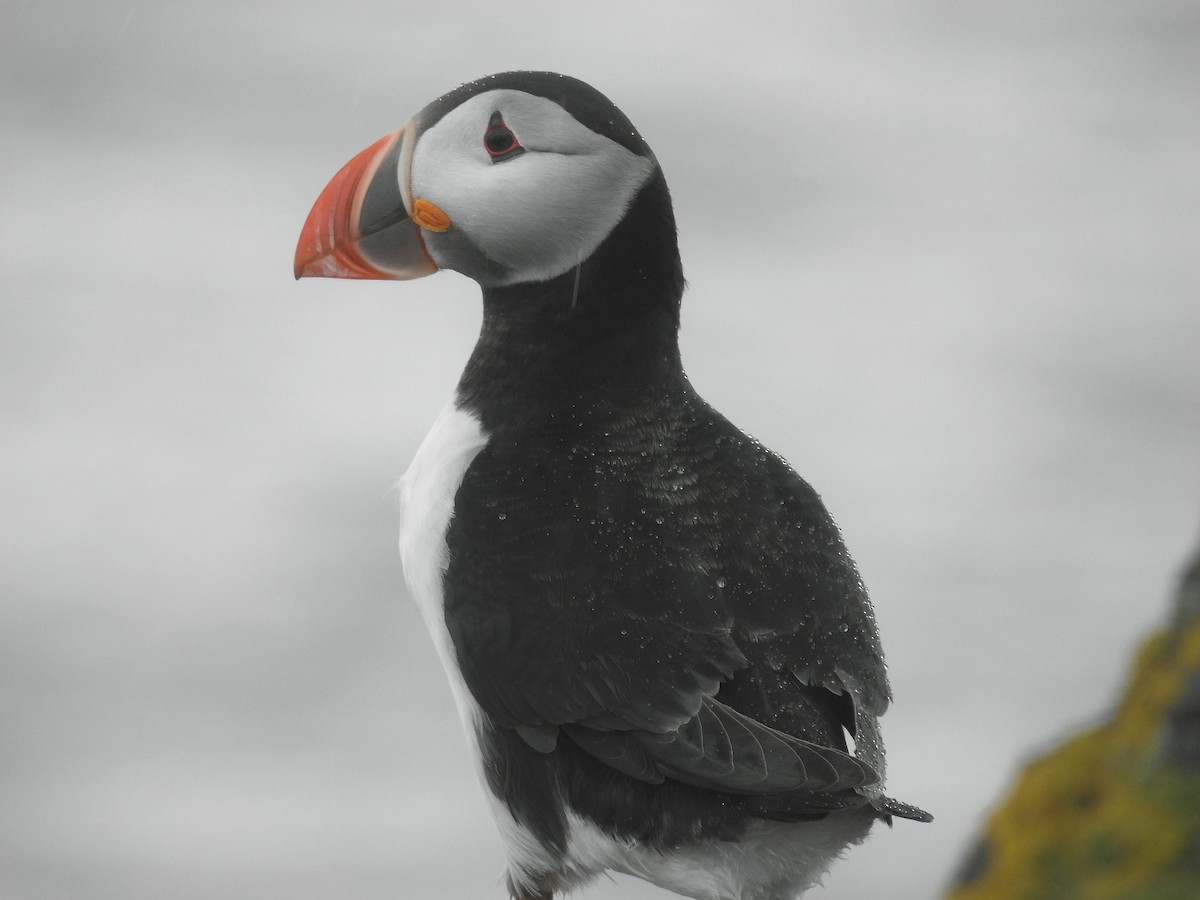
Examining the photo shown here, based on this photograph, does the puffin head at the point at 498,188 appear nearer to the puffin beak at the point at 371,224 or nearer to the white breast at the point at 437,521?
the puffin beak at the point at 371,224

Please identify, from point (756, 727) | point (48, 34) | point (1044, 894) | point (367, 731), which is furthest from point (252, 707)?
point (48, 34)

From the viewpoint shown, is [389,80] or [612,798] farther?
[389,80]

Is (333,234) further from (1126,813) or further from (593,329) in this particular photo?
(1126,813)

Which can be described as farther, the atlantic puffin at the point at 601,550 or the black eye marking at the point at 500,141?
the black eye marking at the point at 500,141

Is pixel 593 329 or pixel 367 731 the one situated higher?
pixel 367 731

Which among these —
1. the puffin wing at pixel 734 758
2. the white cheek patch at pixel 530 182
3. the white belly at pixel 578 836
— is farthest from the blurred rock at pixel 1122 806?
the white cheek patch at pixel 530 182

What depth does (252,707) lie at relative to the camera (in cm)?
1420

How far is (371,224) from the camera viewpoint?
3.96 metres

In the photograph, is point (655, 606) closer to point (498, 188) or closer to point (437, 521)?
point (437, 521)

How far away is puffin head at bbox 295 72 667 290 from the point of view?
12.1 feet

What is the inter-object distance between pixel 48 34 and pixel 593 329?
30273 mm

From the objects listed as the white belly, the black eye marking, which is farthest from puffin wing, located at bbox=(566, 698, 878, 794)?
the black eye marking

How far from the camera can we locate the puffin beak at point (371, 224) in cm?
391

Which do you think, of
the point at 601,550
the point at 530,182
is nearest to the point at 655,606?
the point at 601,550
